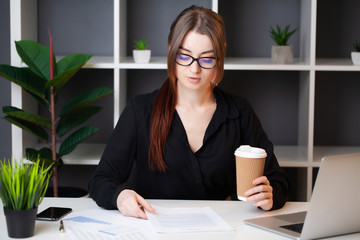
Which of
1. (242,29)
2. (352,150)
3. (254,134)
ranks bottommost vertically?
(352,150)

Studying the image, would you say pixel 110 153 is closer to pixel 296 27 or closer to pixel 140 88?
pixel 140 88

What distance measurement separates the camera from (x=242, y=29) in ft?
10.2

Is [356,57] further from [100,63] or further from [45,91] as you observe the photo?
[45,91]

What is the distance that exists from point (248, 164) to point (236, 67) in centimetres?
122

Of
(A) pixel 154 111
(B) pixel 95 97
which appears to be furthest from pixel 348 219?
(B) pixel 95 97

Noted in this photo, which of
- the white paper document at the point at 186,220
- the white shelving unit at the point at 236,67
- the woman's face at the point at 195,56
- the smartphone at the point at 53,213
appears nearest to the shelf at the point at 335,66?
the white shelving unit at the point at 236,67

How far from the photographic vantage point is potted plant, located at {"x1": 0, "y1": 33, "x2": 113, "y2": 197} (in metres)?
2.59

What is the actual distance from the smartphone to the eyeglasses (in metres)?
0.68

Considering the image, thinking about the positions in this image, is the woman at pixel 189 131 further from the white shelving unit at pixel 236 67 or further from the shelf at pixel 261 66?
the white shelving unit at pixel 236 67

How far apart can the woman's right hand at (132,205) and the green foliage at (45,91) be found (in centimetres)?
104

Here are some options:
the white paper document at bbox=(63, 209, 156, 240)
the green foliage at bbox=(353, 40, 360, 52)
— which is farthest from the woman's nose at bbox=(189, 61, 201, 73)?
the green foliage at bbox=(353, 40, 360, 52)

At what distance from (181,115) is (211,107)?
0.14 meters

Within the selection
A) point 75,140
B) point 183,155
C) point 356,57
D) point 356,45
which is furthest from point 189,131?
point 356,45

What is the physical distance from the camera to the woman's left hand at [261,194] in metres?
1.63
